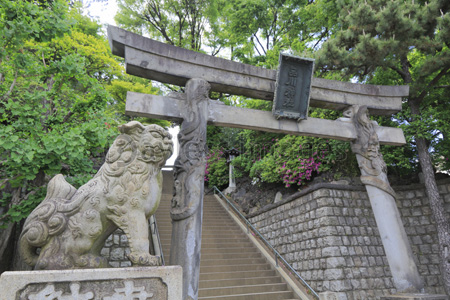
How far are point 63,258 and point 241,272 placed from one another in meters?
5.50

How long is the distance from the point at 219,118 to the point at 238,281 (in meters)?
4.31

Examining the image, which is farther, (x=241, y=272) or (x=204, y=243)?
(x=204, y=243)

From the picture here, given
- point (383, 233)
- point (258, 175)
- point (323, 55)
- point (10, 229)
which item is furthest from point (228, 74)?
point (258, 175)

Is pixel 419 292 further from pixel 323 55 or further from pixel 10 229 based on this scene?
pixel 10 229

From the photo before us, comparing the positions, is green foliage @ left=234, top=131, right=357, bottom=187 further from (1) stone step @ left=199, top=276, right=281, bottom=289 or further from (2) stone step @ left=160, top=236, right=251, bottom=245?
(1) stone step @ left=199, top=276, right=281, bottom=289

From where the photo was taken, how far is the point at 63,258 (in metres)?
2.52

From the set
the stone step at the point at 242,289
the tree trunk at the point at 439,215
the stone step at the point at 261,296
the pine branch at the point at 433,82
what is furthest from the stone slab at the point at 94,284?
the pine branch at the point at 433,82

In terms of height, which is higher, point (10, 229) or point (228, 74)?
point (228, 74)

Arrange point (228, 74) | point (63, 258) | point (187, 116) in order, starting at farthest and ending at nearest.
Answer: point (228, 74) < point (187, 116) < point (63, 258)

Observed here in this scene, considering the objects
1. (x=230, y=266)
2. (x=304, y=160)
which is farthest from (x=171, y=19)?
(x=230, y=266)

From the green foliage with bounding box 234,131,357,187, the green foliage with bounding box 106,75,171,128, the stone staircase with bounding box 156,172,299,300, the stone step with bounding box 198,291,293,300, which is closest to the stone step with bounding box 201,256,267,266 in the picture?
the stone staircase with bounding box 156,172,299,300

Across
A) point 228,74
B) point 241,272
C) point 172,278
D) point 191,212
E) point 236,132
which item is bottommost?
point 241,272

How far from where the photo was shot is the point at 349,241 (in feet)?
22.7

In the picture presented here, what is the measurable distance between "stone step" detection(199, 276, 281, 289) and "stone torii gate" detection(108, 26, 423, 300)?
116 inches
